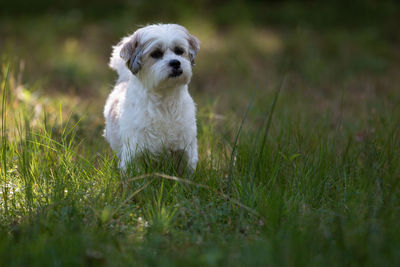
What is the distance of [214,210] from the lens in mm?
3295

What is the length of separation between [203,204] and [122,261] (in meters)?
0.96

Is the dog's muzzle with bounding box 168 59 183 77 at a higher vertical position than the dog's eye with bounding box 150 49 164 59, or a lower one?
lower

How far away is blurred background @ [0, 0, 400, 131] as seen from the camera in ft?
26.1

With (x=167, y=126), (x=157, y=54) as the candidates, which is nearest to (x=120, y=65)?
(x=157, y=54)

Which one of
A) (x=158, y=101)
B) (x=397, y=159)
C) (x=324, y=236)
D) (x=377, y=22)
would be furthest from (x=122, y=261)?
(x=377, y=22)

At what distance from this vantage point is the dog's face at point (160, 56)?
3857 millimetres

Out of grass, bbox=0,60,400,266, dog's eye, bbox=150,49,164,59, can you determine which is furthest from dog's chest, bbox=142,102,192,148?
dog's eye, bbox=150,49,164,59

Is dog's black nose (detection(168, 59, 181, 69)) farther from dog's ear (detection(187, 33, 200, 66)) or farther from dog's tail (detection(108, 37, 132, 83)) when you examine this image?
dog's tail (detection(108, 37, 132, 83))

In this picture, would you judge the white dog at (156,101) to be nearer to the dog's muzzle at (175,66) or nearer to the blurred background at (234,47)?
the dog's muzzle at (175,66)

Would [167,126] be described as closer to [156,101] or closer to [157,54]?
[156,101]

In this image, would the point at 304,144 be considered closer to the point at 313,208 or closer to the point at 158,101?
the point at 313,208

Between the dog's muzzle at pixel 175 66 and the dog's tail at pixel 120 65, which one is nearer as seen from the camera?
the dog's muzzle at pixel 175 66

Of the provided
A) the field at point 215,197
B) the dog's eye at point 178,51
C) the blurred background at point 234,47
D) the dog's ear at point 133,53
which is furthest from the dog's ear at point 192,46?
the blurred background at point 234,47

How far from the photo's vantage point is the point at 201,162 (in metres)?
4.05
